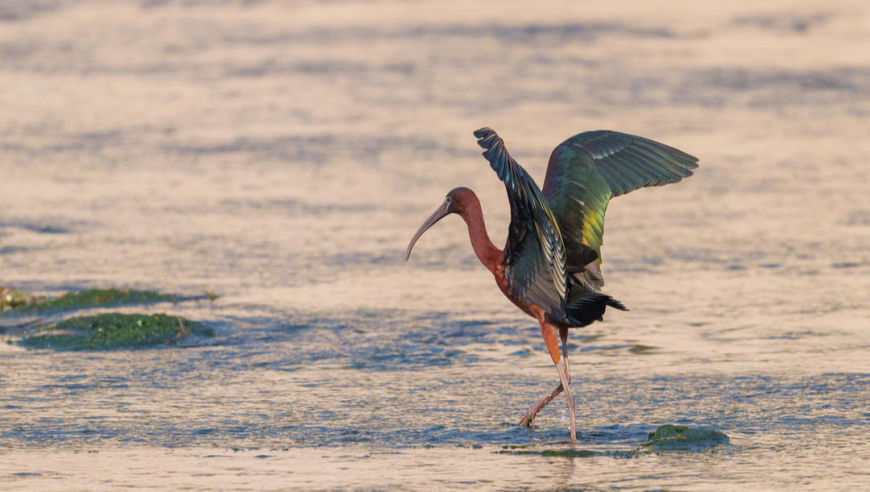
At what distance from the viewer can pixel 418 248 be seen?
11.5 m

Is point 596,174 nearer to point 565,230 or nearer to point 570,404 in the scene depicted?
point 565,230

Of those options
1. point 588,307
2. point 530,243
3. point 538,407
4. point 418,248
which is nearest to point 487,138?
point 530,243

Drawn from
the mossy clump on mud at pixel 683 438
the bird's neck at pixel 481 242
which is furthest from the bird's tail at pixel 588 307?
the mossy clump on mud at pixel 683 438

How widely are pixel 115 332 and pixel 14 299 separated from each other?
3.91ft

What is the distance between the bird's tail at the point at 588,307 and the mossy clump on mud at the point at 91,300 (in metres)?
3.70

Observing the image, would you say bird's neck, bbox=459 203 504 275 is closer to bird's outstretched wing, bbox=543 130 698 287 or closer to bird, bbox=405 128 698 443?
bird, bbox=405 128 698 443

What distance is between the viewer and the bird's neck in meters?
7.13

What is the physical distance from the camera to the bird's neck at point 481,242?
7.13 meters

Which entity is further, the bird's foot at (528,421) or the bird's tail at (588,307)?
the bird's foot at (528,421)

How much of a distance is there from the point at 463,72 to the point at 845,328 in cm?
1041

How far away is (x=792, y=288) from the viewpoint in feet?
32.1

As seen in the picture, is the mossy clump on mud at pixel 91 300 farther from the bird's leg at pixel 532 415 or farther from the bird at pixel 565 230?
the bird's leg at pixel 532 415

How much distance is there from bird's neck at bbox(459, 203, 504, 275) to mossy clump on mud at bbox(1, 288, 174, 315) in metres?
3.35

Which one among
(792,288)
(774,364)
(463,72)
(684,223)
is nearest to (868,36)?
(463,72)
